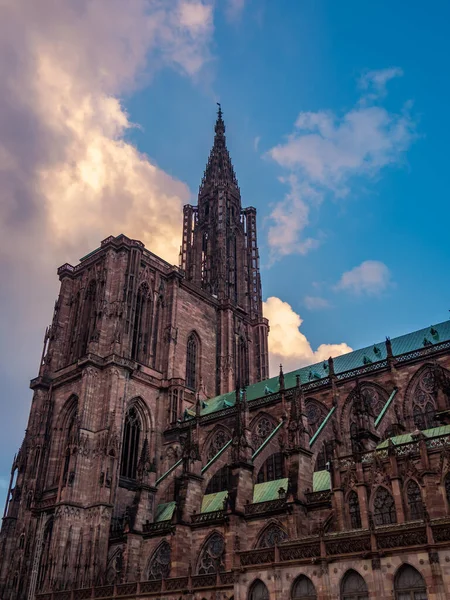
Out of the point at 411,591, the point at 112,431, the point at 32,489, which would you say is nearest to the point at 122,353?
the point at 112,431

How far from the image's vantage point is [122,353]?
4331 centimetres

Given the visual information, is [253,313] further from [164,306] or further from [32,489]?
[32,489]

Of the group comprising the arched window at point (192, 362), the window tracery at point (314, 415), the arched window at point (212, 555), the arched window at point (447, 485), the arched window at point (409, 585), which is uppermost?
the arched window at point (192, 362)

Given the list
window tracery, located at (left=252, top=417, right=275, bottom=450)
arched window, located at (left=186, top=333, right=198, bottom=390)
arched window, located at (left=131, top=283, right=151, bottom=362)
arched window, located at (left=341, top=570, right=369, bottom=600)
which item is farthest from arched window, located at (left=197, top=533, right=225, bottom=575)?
arched window, located at (left=186, top=333, right=198, bottom=390)

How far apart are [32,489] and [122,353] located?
11.3 metres

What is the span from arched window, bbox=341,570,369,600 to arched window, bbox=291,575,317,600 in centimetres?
107

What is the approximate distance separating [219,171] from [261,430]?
38.9 metres

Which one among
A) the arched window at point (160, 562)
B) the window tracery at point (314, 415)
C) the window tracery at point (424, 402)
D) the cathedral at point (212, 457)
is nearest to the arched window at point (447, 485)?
the cathedral at point (212, 457)

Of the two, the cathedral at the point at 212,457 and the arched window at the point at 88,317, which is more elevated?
the arched window at the point at 88,317

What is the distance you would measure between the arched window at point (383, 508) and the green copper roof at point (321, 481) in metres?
4.67

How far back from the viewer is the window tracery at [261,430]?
39.8 meters

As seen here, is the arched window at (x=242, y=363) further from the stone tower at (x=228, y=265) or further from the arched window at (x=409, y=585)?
the arched window at (x=409, y=585)

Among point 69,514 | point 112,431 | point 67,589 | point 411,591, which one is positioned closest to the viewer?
point 411,591

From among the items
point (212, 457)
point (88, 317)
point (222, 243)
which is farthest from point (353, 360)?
Result: point (222, 243)
